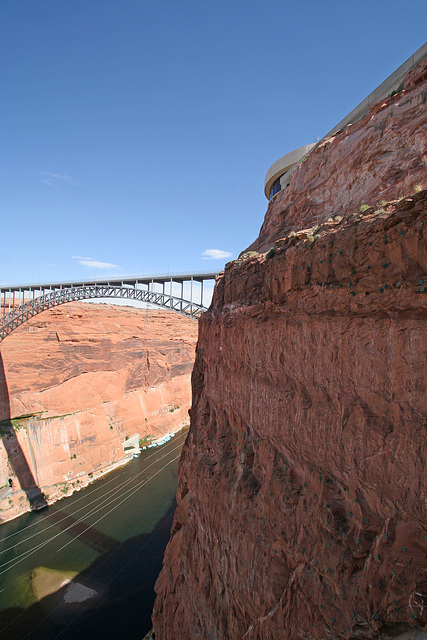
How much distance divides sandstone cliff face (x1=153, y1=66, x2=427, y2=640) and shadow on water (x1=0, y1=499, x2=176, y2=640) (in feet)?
13.7

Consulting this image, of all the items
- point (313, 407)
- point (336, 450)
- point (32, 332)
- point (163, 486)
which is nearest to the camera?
point (336, 450)

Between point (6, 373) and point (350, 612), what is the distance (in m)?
26.2

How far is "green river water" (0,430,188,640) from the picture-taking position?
12.7m

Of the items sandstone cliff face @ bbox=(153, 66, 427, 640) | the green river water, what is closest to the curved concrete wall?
sandstone cliff face @ bbox=(153, 66, 427, 640)

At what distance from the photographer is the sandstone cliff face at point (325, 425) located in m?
4.35

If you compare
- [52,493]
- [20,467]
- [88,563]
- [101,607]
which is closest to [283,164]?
[101,607]

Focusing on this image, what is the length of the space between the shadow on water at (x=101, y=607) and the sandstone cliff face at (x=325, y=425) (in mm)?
4170

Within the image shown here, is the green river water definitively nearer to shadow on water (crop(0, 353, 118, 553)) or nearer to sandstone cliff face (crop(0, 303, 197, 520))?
shadow on water (crop(0, 353, 118, 553))

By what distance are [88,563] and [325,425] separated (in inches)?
626

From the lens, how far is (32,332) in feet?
90.2

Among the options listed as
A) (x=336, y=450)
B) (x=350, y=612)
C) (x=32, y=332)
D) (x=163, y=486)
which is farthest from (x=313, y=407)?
(x=32, y=332)

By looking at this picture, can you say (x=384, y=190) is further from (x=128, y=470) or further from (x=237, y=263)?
(x=128, y=470)

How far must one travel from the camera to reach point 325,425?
550 cm

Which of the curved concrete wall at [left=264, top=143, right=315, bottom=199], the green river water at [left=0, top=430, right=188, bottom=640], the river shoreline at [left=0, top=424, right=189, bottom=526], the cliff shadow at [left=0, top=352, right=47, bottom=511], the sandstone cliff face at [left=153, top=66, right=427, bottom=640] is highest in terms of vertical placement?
the curved concrete wall at [left=264, top=143, right=315, bottom=199]
